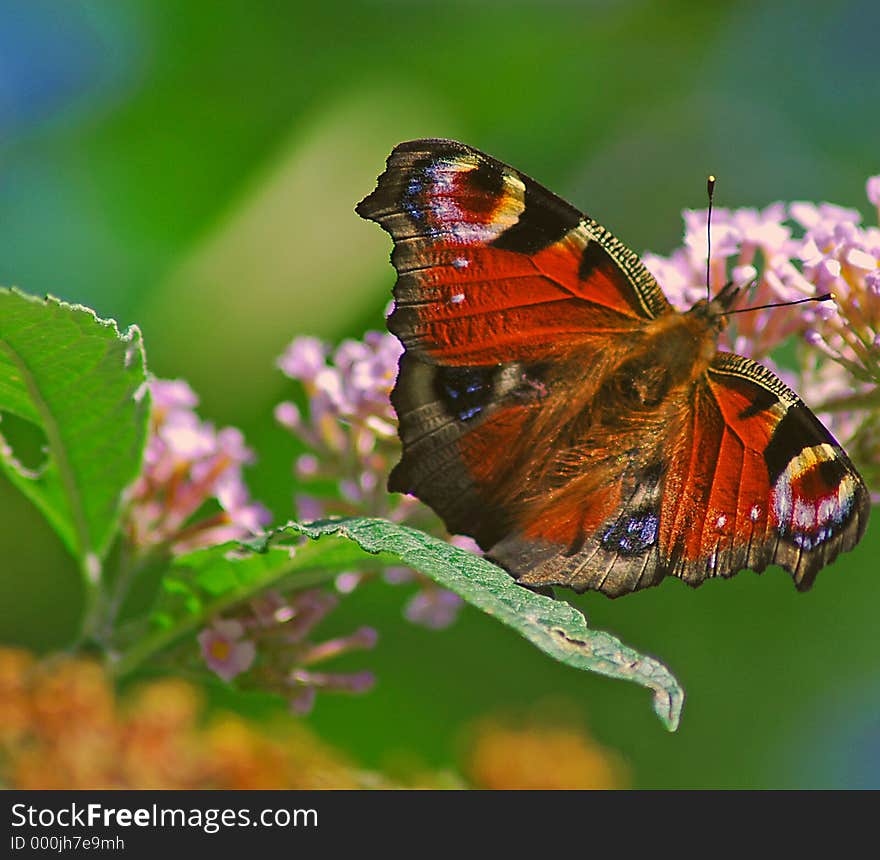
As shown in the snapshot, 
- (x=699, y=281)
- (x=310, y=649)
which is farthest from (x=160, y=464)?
(x=699, y=281)

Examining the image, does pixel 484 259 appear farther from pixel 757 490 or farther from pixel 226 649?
pixel 226 649

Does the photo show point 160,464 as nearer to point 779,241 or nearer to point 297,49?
point 779,241

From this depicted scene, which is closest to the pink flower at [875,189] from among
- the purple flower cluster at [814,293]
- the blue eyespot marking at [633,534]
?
the purple flower cluster at [814,293]

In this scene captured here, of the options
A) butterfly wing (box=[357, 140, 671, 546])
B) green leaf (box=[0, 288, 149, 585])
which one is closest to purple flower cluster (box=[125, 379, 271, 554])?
green leaf (box=[0, 288, 149, 585])

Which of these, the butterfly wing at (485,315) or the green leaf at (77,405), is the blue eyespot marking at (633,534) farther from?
the green leaf at (77,405)

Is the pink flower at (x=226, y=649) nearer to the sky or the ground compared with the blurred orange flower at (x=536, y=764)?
nearer to the sky

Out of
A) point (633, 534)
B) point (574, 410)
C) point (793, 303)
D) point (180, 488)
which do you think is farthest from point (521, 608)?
point (180, 488)
